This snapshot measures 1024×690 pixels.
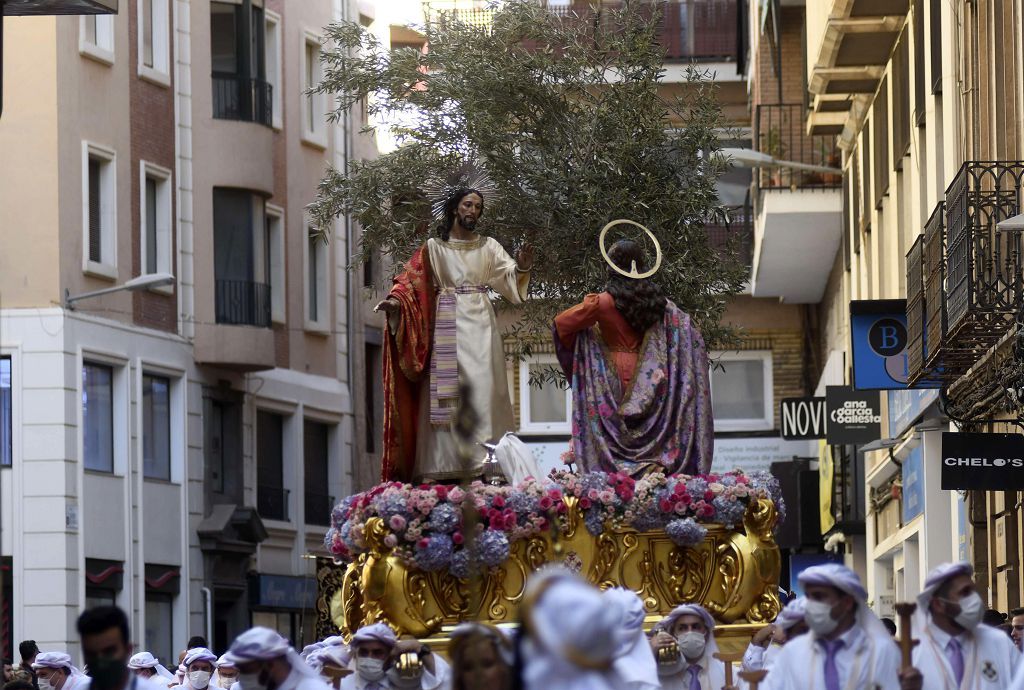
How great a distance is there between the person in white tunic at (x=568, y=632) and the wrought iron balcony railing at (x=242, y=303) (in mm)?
36483

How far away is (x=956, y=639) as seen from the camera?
36.2 feet

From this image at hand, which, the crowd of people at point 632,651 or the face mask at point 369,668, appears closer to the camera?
the crowd of people at point 632,651

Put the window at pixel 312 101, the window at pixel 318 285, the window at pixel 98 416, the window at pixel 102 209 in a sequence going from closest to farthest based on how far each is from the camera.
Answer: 1. the window at pixel 98 416
2. the window at pixel 102 209
3. the window at pixel 312 101
4. the window at pixel 318 285

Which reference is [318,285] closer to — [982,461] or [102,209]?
[102,209]

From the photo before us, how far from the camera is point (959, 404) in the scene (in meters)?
23.4

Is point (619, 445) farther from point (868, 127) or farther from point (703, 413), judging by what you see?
point (868, 127)

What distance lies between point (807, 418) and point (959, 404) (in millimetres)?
12228

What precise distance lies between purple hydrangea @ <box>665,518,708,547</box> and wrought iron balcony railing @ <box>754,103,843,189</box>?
22905mm

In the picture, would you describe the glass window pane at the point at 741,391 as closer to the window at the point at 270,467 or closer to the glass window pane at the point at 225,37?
the window at the point at 270,467

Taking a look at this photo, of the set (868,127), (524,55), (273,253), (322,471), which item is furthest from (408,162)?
(322,471)

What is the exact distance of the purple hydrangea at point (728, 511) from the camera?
50.9ft

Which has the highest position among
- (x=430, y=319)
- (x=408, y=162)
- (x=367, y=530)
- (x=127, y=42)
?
(x=127, y=42)

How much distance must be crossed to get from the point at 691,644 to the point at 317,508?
33934 millimetres

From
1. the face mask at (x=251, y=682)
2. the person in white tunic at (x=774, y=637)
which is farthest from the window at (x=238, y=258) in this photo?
the face mask at (x=251, y=682)
